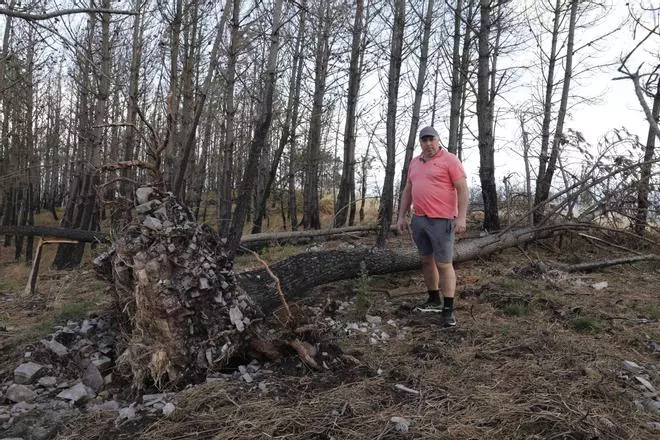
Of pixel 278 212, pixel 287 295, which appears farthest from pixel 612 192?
pixel 278 212

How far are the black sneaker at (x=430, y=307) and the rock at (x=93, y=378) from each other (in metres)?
2.87

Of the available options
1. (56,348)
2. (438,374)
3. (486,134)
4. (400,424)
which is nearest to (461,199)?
(438,374)

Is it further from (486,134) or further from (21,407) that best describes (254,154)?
(486,134)

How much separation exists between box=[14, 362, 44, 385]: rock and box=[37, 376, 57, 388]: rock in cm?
5

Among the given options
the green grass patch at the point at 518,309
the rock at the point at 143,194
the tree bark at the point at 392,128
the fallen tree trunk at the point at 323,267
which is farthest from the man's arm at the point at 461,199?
the tree bark at the point at 392,128

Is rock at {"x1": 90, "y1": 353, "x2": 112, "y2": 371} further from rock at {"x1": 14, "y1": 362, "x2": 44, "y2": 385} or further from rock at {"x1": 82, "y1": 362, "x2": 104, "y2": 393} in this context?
rock at {"x1": 14, "y1": 362, "x2": 44, "y2": 385}

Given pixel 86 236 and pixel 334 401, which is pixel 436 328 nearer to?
pixel 334 401

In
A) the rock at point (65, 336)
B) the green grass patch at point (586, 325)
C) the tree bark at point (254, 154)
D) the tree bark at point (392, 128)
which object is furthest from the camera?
the tree bark at point (392, 128)

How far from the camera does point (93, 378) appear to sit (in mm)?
3092

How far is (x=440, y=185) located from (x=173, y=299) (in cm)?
259

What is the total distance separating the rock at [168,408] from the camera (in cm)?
258

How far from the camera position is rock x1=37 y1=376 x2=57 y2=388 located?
3.03m

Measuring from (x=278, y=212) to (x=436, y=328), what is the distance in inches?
946

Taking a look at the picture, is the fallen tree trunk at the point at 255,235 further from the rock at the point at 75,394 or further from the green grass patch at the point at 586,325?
the green grass patch at the point at 586,325
